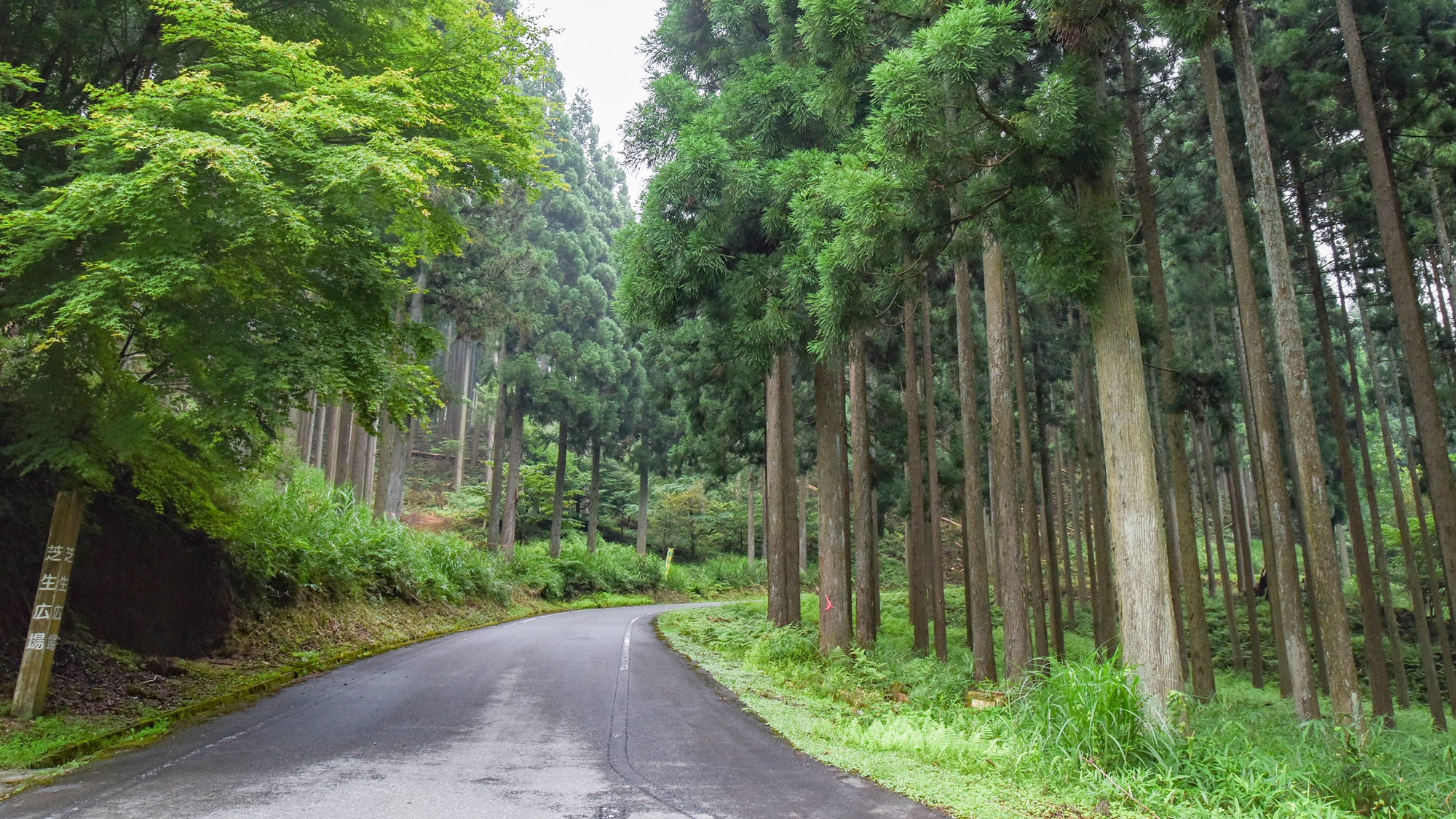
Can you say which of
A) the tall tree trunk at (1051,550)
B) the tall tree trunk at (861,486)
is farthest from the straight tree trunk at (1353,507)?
the tall tree trunk at (861,486)

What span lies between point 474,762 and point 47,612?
4287 millimetres

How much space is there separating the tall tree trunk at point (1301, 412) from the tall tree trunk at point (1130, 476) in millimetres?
2700

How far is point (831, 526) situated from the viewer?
1180 cm

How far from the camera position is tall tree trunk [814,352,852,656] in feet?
38.3

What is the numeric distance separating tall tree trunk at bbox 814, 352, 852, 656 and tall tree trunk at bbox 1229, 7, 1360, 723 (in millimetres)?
5394

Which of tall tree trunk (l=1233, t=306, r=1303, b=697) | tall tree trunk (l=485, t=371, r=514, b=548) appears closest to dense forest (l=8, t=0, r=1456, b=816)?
tall tree trunk (l=1233, t=306, r=1303, b=697)

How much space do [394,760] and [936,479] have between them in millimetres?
11192

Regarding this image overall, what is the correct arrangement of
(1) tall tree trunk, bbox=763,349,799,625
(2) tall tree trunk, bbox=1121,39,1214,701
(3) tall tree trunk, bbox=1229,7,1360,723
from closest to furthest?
(3) tall tree trunk, bbox=1229,7,1360,723 → (2) tall tree trunk, bbox=1121,39,1214,701 → (1) tall tree trunk, bbox=763,349,799,625

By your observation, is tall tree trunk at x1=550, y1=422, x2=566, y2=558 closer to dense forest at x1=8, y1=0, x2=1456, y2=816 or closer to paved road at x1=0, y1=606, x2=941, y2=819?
dense forest at x1=8, y1=0, x2=1456, y2=816

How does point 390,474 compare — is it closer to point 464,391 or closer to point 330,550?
point 330,550

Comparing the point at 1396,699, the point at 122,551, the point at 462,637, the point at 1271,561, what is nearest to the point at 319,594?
the point at 462,637

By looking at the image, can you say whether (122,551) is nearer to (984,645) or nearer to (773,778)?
(773,778)

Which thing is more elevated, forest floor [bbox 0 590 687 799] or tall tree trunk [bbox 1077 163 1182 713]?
tall tree trunk [bbox 1077 163 1182 713]

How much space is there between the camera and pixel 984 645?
1224cm
